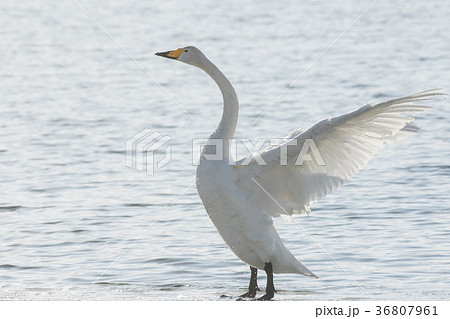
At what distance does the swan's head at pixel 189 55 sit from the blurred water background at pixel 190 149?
2.21 meters

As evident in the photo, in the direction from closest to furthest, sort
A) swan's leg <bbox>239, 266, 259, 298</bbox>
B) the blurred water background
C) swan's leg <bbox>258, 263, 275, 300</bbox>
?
swan's leg <bbox>258, 263, 275, 300</bbox>
swan's leg <bbox>239, 266, 259, 298</bbox>
the blurred water background

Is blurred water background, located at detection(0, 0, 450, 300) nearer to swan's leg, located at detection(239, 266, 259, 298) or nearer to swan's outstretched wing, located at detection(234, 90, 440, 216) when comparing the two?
swan's leg, located at detection(239, 266, 259, 298)

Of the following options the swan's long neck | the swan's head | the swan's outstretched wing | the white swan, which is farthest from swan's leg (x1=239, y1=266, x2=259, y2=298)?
the swan's head

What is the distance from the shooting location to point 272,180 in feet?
26.6

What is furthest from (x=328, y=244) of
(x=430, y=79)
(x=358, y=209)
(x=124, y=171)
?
(x=430, y=79)

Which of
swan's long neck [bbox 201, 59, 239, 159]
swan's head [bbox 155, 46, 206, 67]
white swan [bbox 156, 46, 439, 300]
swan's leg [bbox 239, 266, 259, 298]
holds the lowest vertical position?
swan's leg [bbox 239, 266, 259, 298]

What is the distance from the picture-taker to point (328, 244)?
395 inches

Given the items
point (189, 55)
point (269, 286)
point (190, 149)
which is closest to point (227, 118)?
point (189, 55)

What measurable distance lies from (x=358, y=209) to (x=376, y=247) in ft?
5.62

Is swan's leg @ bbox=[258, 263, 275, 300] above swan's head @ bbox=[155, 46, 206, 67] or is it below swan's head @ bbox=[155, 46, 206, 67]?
below

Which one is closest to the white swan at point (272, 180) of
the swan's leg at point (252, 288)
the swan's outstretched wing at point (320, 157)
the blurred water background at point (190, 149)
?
the swan's outstretched wing at point (320, 157)

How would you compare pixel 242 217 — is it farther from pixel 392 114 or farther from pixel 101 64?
pixel 101 64

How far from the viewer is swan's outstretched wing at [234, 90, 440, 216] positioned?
7652 mm

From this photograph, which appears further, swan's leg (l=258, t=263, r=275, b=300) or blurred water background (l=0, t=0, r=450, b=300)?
blurred water background (l=0, t=0, r=450, b=300)
